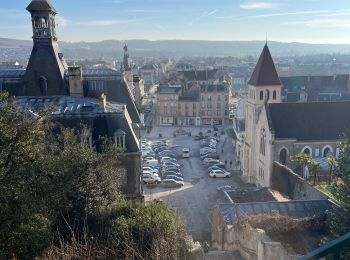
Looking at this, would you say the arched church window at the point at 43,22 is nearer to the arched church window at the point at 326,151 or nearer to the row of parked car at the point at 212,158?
the row of parked car at the point at 212,158

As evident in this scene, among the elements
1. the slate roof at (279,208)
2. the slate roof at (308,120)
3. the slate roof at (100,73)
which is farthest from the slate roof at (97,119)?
the slate roof at (308,120)

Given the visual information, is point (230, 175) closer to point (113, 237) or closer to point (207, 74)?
point (113, 237)

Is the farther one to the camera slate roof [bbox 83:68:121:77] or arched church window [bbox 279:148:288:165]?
arched church window [bbox 279:148:288:165]

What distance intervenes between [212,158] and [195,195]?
1516cm

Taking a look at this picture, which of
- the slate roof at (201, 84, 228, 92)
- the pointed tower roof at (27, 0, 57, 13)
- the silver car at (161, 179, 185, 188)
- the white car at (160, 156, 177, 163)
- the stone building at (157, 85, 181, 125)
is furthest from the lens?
the stone building at (157, 85, 181, 125)

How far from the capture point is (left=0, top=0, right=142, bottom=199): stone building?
25766 millimetres

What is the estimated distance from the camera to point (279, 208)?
25125 millimetres

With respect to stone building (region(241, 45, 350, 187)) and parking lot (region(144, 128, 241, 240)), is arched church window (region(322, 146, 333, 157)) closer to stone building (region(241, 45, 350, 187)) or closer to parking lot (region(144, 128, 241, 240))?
stone building (region(241, 45, 350, 187))

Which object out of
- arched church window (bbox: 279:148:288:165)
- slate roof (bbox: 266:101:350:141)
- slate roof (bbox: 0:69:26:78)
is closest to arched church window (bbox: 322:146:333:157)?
slate roof (bbox: 266:101:350:141)

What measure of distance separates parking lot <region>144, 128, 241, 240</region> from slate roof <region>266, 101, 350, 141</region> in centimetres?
863

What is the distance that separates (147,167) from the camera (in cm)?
4722

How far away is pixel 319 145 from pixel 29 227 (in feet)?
109

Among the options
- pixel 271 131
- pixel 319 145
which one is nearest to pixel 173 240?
pixel 271 131

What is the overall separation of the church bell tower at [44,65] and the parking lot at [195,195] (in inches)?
494
